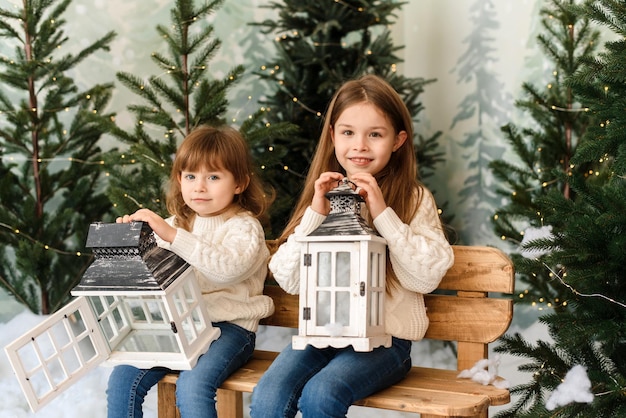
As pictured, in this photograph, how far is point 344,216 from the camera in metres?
2.26

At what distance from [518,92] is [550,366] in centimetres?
267

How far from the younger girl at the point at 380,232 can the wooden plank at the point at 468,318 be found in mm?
98

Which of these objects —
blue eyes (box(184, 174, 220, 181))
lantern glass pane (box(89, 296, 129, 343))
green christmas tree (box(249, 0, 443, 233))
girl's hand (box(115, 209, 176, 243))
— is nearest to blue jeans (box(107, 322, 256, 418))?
lantern glass pane (box(89, 296, 129, 343))

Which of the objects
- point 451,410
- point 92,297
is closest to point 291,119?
point 92,297

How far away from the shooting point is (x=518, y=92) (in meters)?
4.84

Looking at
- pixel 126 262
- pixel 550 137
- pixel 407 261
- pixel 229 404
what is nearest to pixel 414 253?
pixel 407 261

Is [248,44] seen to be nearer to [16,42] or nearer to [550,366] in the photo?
[16,42]

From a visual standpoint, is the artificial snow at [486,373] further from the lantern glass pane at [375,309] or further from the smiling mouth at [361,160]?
the smiling mouth at [361,160]

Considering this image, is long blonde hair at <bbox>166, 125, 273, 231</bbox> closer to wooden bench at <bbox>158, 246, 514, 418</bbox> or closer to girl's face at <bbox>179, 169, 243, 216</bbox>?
girl's face at <bbox>179, 169, 243, 216</bbox>

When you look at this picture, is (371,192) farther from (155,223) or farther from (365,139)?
(155,223)

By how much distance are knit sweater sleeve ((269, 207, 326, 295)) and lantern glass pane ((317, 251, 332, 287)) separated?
0.46 ft

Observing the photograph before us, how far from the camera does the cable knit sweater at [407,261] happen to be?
2.31m

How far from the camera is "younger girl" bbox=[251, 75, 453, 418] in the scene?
2.24 m

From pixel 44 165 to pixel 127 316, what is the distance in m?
2.03
